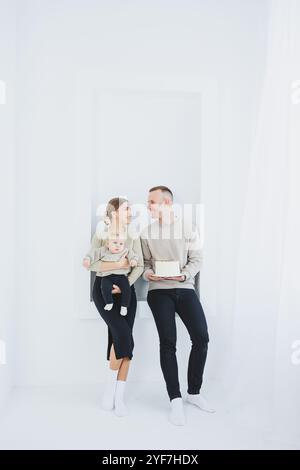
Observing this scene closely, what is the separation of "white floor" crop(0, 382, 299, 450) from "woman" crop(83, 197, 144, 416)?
12 centimetres

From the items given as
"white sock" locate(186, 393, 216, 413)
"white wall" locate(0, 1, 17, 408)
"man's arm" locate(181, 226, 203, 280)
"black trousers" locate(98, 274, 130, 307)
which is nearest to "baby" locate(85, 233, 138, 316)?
"black trousers" locate(98, 274, 130, 307)

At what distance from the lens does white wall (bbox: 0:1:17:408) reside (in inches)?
93.7

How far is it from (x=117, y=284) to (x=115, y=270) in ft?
0.28

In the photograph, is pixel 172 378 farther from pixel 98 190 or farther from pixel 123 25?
pixel 123 25

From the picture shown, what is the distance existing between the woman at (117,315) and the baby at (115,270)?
0.03 m

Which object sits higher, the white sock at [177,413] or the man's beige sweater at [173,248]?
the man's beige sweater at [173,248]

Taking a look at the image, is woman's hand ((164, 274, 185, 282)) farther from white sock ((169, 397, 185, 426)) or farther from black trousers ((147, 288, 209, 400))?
white sock ((169, 397, 185, 426))

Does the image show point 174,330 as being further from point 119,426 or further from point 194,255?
point 119,426

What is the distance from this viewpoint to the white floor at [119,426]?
6.37ft

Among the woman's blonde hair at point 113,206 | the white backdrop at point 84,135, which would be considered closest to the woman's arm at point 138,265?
the woman's blonde hair at point 113,206

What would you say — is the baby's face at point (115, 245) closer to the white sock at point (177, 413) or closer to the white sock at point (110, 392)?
the white sock at point (110, 392)

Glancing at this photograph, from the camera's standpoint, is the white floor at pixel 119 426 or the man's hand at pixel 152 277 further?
the man's hand at pixel 152 277

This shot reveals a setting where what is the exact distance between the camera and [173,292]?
2.48 metres
